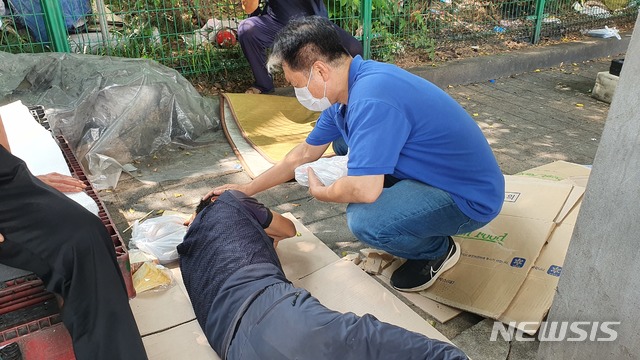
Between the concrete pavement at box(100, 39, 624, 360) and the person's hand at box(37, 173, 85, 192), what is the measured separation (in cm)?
80

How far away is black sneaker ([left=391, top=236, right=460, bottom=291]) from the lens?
2.38m

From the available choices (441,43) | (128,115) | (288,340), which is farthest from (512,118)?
(288,340)

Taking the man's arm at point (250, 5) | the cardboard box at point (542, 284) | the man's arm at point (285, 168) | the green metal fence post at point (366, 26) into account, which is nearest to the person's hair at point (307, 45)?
the man's arm at point (285, 168)

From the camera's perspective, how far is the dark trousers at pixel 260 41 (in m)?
4.65

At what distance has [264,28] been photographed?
4672 millimetres

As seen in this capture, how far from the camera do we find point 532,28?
6.78 metres

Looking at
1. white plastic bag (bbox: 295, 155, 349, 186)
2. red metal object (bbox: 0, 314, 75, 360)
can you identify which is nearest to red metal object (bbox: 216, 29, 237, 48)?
white plastic bag (bbox: 295, 155, 349, 186)

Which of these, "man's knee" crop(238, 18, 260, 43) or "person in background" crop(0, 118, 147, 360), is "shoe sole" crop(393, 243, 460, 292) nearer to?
"person in background" crop(0, 118, 147, 360)

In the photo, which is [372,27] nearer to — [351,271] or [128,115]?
[128,115]

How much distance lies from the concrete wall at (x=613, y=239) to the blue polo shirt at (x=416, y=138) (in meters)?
0.59

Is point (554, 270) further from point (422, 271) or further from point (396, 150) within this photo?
point (396, 150)

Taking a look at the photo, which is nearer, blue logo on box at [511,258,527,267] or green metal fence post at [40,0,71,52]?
blue logo on box at [511,258,527,267]

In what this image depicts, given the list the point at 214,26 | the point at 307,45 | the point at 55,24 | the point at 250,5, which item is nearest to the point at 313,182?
the point at 307,45

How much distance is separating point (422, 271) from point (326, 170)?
0.66 m
